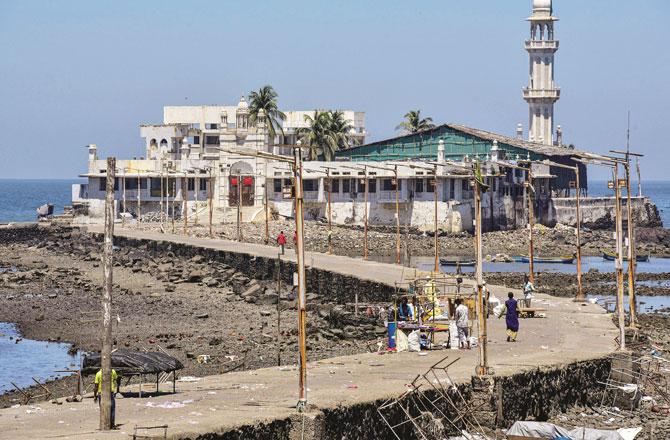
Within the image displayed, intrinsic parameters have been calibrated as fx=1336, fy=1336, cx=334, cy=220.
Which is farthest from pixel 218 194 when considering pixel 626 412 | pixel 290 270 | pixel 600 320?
pixel 626 412

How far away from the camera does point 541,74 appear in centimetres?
11925

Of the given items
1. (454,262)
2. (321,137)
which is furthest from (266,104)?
(454,262)

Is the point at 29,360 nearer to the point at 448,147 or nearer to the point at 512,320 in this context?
the point at 512,320

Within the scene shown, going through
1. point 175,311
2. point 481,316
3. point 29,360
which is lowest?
point 29,360

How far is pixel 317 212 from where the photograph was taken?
9462cm

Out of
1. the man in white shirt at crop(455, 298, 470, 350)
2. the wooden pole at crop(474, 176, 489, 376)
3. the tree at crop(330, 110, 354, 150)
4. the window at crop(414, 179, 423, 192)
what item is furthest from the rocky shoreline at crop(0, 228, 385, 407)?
the tree at crop(330, 110, 354, 150)

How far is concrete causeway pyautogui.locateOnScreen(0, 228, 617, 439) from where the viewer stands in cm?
2138

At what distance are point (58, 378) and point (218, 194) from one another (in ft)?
198

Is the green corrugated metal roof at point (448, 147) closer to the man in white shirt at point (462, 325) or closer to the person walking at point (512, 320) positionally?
the person walking at point (512, 320)

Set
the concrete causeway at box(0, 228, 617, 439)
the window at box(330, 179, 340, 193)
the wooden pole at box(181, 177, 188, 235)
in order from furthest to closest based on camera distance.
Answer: the window at box(330, 179, 340, 193)
the wooden pole at box(181, 177, 188, 235)
the concrete causeway at box(0, 228, 617, 439)

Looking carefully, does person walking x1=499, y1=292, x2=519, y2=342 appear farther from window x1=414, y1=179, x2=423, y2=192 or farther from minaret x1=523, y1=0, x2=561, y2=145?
minaret x1=523, y1=0, x2=561, y2=145

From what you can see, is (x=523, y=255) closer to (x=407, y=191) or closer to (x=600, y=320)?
(x=407, y=191)

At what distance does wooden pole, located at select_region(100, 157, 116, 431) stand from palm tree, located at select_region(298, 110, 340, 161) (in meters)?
86.0

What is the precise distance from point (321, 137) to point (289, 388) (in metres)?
84.5
